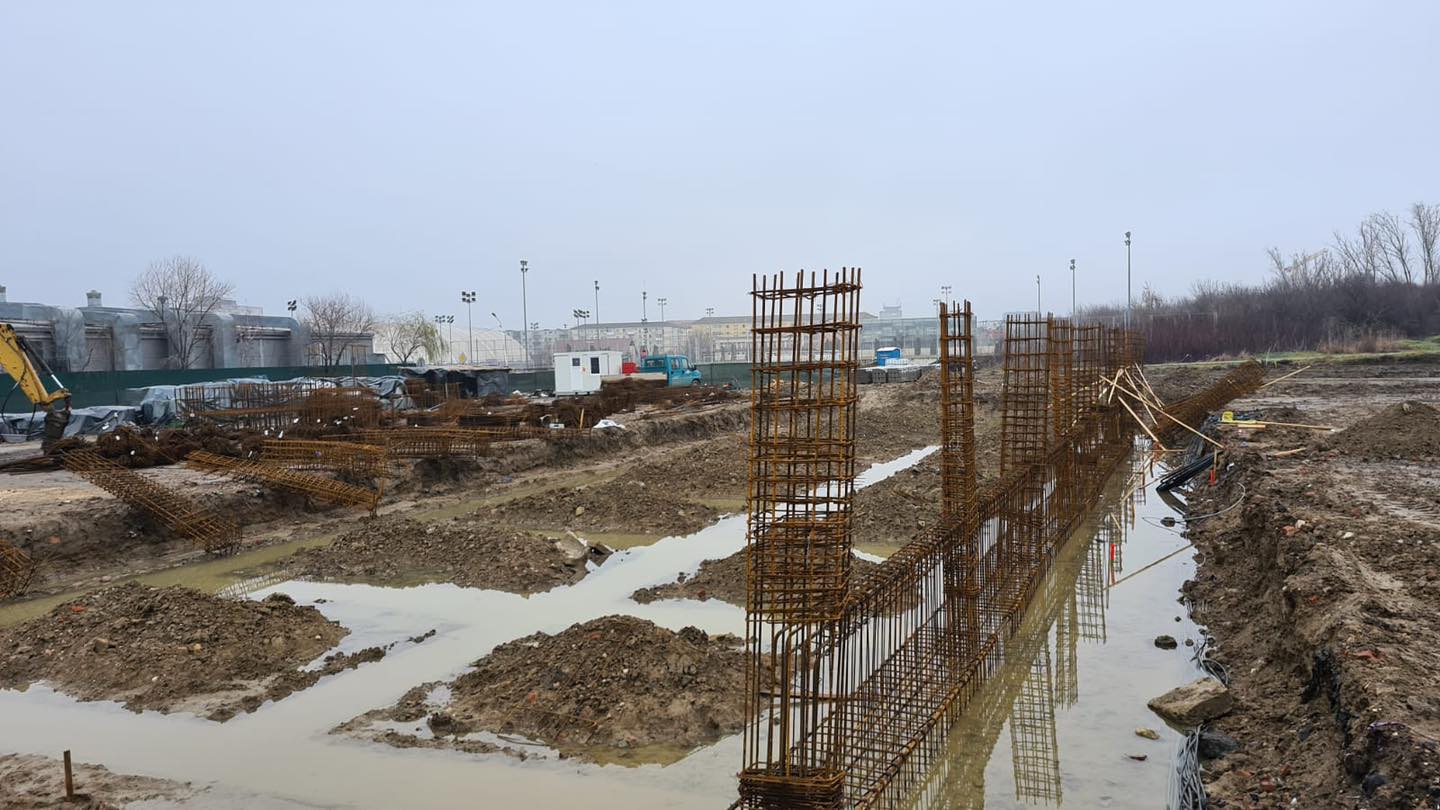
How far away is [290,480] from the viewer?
16.4m

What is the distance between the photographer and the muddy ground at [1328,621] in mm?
4844

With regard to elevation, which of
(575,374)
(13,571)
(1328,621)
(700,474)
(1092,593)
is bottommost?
(1092,593)

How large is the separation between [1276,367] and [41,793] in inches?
1870

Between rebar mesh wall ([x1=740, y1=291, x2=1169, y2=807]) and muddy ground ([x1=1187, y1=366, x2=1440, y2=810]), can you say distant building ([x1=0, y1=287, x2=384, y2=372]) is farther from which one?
muddy ground ([x1=1187, y1=366, x2=1440, y2=810])

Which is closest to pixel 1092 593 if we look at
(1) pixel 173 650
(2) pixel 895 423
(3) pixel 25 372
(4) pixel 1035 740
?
(4) pixel 1035 740

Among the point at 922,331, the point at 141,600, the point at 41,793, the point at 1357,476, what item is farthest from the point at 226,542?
the point at 922,331

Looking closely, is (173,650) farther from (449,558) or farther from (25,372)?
(25,372)

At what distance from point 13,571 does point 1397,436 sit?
22.1 meters

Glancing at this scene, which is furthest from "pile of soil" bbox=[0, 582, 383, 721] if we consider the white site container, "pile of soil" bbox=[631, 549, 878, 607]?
the white site container

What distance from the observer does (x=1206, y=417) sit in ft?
80.4

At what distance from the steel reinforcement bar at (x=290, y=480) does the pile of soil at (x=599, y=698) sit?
9409 mm

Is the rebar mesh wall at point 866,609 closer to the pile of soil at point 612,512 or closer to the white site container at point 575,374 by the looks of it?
the pile of soil at point 612,512

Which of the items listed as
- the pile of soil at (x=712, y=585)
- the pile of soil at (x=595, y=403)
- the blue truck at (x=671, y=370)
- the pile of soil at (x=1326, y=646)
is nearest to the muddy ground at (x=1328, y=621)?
the pile of soil at (x=1326, y=646)

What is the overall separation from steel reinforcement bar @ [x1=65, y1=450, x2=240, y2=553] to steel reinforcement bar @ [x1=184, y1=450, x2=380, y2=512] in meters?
1.33
